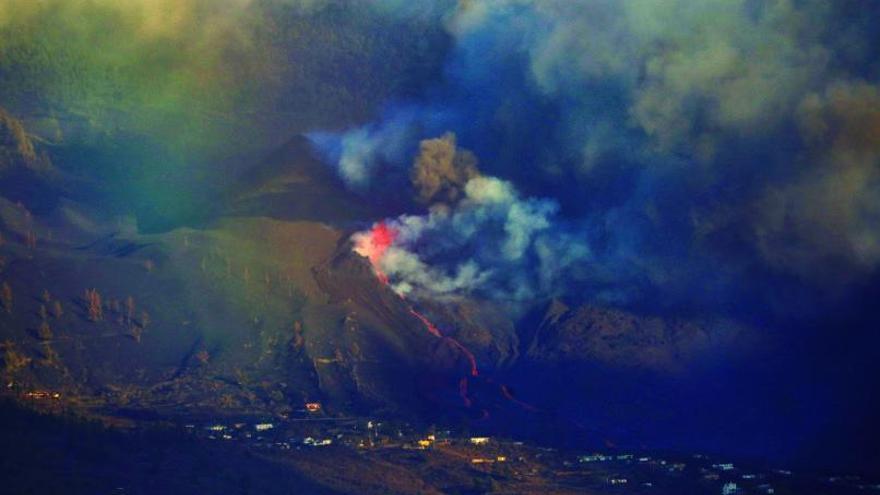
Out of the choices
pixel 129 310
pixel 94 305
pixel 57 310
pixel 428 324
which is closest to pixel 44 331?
pixel 57 310

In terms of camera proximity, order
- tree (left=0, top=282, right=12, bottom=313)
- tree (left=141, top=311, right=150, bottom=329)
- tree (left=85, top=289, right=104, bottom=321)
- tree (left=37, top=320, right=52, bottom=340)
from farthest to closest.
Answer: tree (left=85, top=289, right=104, bottom=321)
tree (left=141, top=311, right=150, bottom=329)
tree (left=0, top=282, right=12, bottom=313)
tree (left=37, top=320, right=52, bottom=340)

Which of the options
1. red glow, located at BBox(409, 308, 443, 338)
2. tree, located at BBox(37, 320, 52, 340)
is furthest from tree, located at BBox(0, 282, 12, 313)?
red glow, located at BBox(409, 308, 443, 338)

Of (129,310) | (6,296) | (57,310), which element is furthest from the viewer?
(129,310)

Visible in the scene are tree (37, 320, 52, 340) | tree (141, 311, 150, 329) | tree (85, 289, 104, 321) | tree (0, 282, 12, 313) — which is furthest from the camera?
tree (85, 289, 104, 321)

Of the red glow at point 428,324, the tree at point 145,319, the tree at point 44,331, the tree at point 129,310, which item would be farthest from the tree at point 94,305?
the red glow at point 428,324

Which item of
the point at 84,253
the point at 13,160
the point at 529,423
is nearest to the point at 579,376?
the point at 529,423

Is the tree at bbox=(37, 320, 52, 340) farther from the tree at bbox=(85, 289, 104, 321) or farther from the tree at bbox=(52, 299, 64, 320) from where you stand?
the tree at bbox=(85, 289, 104, 321)

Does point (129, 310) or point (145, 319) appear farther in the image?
point (129, 310)

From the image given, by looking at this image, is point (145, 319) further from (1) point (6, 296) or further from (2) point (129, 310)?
(1) point (6, 296)

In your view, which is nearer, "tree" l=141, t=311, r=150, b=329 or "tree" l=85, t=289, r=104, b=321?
"tree" l=141, t=311, r=150, b=329

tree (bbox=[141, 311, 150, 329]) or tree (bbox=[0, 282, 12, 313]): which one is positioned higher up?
tree (bbox=[0, 282, 12, 313])
